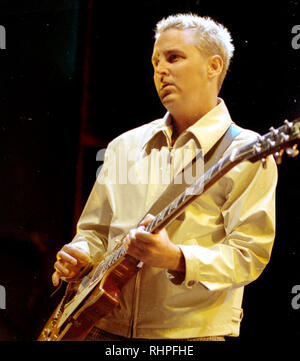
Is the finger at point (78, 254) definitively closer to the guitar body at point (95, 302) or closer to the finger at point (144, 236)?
the guitar body at point (95, 302)

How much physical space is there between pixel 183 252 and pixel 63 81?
59.3 inches

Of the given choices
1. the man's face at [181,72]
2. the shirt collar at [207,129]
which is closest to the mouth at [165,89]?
the man's face at [181,72]

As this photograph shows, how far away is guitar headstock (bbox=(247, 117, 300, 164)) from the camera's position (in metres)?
1.11

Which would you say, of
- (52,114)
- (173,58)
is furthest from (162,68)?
(52,114)

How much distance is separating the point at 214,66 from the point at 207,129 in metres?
0.27

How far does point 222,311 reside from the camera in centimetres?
141

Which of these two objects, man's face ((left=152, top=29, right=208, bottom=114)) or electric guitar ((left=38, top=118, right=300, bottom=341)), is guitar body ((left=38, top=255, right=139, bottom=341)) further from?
man's face ((left=152, top=29, right=208, bottom=114))

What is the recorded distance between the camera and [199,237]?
1.44 metres

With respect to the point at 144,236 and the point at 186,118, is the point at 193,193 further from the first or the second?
the point at 186,118

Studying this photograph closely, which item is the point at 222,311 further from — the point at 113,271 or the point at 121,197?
the point at 121,197

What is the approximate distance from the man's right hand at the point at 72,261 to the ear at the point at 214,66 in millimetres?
781

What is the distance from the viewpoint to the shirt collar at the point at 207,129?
1.53 meters
